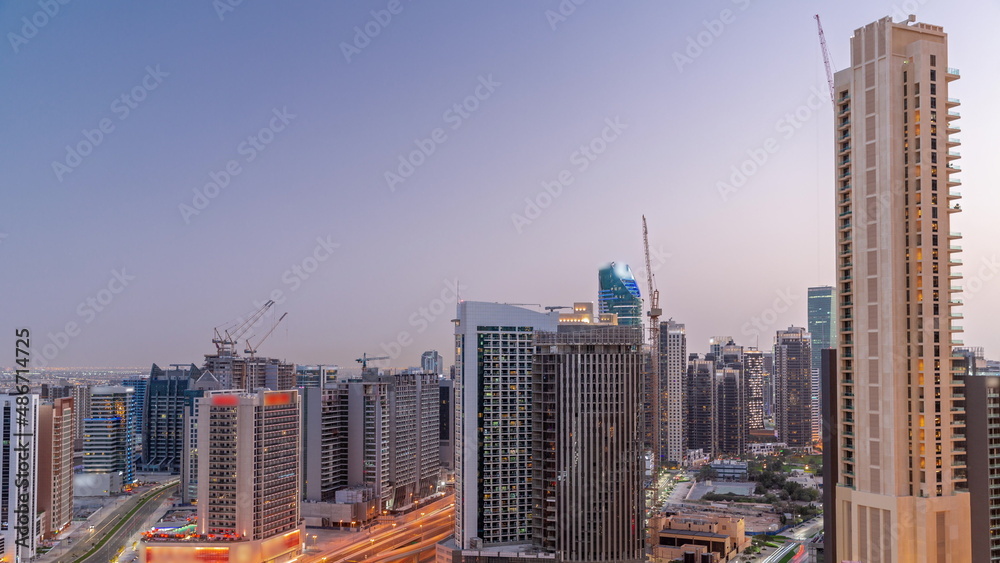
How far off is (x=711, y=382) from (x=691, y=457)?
8023mm

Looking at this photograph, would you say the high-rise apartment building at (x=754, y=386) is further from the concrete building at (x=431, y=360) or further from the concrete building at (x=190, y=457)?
the concrete building at (x=190, y=457)

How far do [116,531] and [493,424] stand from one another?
23.4 meters

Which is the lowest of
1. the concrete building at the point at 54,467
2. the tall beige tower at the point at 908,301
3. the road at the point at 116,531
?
the road at the point at 116,531

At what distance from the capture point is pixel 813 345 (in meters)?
76.2

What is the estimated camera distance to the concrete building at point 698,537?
32.5 meters

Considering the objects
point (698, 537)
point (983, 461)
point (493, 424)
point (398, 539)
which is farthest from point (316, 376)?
point (983, 461)

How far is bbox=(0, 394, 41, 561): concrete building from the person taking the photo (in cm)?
2958

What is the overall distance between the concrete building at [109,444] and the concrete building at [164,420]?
844 cm

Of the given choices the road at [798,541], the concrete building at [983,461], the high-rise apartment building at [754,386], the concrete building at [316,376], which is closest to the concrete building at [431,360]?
the concrete building at [316,376]

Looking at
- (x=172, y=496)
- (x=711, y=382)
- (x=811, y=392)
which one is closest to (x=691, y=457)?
(x=711, y=382)

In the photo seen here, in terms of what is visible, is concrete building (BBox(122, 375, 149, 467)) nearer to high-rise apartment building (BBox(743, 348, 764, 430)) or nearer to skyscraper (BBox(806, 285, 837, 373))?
skyscraper (BBox(806, 285, 837, 373))

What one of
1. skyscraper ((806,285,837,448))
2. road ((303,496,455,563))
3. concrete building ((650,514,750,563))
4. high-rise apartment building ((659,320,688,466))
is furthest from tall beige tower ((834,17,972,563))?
high-rise apartment building ((659,320,688,466))

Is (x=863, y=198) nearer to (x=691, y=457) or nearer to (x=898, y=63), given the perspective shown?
(x=898, y=63)

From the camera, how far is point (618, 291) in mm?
76875
